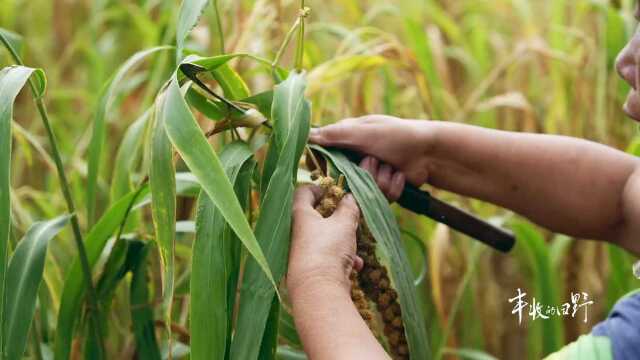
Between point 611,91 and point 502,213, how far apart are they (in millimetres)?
228

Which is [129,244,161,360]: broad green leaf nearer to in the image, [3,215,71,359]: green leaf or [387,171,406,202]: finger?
[3,215,71,359]: green leaf

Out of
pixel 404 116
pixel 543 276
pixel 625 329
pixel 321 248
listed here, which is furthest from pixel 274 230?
pixel 404 116

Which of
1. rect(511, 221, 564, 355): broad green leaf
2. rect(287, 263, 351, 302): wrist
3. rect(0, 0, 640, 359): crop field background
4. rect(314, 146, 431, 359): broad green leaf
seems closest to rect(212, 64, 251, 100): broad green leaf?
rect(0, 0, 640, 359): crop field background

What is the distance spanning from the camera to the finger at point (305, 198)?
30.5 inches

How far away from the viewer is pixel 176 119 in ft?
2.38

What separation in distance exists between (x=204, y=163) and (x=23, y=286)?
9.1 inches

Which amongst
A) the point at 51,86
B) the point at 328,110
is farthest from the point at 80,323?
the point at 51,86

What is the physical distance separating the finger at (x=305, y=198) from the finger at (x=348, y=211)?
18 millimetres

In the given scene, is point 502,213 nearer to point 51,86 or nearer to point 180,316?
point 180,316

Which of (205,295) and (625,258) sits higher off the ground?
(205,295)

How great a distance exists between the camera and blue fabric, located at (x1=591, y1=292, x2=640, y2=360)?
73 centimetres

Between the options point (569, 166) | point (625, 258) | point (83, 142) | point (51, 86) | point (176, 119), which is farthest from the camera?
point (51, 86)

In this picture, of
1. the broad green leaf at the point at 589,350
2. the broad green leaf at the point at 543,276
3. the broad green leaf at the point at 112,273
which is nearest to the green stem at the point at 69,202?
the broad green leaf at the point at 112,273

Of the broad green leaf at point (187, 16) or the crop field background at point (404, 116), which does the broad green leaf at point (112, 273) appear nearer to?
the crop field background at point (404, 116)
